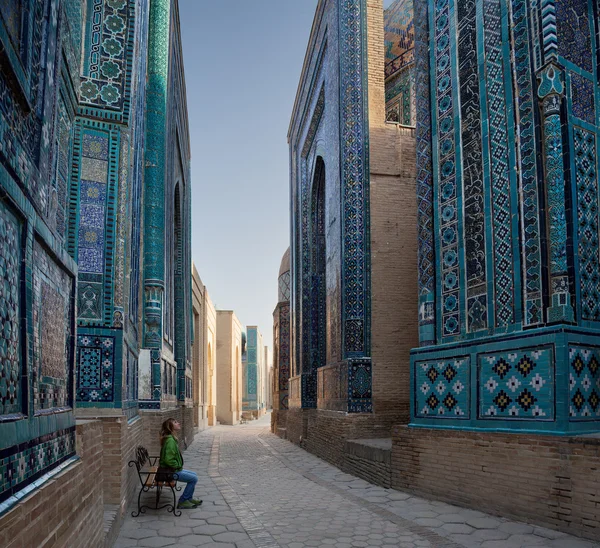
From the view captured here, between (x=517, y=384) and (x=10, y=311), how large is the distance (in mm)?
4396

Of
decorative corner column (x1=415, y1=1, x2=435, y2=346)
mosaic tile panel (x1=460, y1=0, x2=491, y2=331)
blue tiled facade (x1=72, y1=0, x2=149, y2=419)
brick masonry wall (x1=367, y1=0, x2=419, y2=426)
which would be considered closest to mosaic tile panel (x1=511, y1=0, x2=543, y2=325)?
mosaic tile panel (x1=460, y1=0, x2=491, y2=331)

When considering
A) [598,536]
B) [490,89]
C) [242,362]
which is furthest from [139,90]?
[242,362]

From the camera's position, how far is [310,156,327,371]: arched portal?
1406cm

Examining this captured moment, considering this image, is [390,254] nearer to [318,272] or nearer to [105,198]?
[318,272]

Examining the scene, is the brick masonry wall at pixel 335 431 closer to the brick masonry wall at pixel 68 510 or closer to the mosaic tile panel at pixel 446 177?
the mosaic tile panel at pixel 446 177

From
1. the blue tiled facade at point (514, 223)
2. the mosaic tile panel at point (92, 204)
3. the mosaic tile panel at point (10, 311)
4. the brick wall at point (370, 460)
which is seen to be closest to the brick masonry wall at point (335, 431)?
the brick wall at point (370, 460)

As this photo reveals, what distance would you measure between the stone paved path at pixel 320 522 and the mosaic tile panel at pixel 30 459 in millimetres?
2175

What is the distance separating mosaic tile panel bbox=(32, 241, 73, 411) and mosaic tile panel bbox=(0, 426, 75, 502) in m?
0.15

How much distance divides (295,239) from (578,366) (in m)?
11.6

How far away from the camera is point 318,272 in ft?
47.4

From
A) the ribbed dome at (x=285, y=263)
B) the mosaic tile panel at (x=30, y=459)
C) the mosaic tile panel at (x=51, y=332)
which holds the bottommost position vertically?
the mosaic tile panel at (x=30, y=459)

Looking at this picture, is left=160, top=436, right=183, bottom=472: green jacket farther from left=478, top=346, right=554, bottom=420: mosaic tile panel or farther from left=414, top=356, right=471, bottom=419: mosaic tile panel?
left=478, top=346, right=554, bottom=420: mosaic tile panel

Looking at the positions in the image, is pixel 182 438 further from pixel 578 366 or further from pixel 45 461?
pixel 45 461

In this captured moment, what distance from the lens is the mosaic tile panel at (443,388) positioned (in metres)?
6.10
